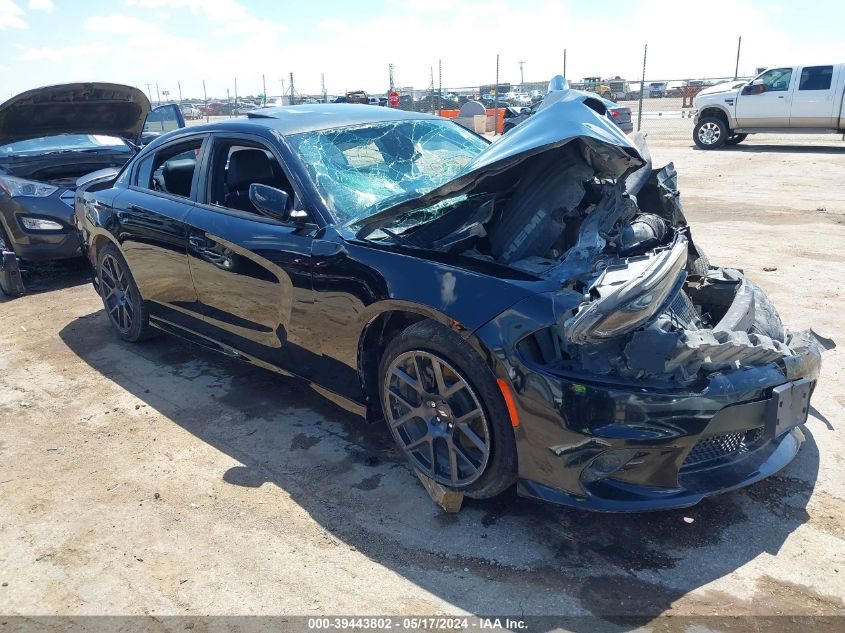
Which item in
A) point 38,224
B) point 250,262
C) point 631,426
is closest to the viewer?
point 631,426

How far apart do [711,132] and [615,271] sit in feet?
51.6

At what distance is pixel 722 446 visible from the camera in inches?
108

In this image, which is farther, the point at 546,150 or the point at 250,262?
the point at 250,262

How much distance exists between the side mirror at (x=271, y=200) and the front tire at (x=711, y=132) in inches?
619

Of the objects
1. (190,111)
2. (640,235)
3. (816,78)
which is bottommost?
(640,235)

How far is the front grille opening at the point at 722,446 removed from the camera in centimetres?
267

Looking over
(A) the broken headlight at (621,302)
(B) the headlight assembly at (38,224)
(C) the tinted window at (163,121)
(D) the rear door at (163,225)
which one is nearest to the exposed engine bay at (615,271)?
(A) the broken headlight at (621,302)

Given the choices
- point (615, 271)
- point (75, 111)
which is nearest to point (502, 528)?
point (615, 271)

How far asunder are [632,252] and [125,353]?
3993 millimetres

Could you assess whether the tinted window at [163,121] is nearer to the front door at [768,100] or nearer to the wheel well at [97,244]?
the wheel well at [97,244]

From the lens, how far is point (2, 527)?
3115 millimetres

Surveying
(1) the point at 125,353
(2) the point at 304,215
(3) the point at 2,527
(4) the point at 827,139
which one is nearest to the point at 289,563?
(3) the point at 2,527

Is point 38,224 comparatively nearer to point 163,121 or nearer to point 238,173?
point 238,173

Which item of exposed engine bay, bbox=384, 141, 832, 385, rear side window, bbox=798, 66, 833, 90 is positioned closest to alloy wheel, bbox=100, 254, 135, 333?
exposed engine bay, bbox=384, 141, 832, 385
